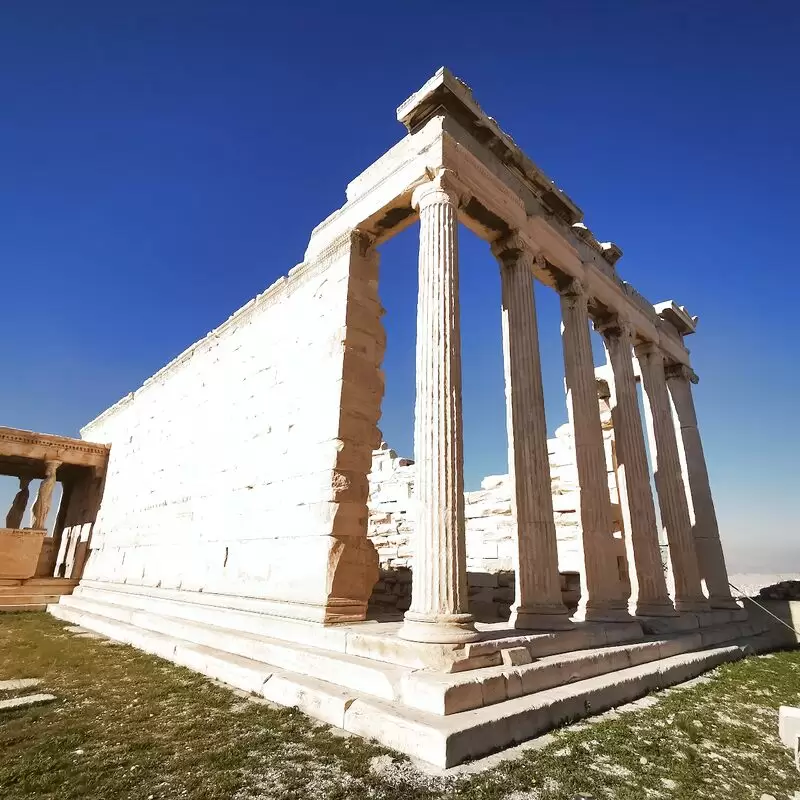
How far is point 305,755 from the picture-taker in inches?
145

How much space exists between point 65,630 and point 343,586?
24.6 feet

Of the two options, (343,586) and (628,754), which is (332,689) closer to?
(343,586)

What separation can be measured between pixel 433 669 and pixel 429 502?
1.63 meters

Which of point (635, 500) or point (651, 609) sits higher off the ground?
point (635, 500)

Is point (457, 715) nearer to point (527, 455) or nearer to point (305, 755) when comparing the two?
point (305, 755)

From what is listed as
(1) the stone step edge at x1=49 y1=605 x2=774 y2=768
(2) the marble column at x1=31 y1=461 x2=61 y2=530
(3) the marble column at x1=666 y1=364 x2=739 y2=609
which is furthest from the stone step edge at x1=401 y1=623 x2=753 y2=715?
(2) the marble column at x1=31 y1=461 x2=61 y2=530

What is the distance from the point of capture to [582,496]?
27.6 ft

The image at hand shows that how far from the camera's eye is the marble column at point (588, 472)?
26.1 ft

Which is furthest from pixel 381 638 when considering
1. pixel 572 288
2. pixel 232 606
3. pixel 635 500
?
→ pixel 572 288

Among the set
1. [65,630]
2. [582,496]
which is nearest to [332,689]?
[582,496]

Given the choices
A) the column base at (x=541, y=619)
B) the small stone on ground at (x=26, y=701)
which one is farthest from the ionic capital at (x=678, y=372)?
the small stone on ground at (x=26, y=701)

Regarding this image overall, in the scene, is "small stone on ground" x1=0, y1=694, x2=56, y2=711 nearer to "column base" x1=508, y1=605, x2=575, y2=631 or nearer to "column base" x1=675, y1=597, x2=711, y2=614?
"column base" x1=508, y1=605, x2=575, y2=631

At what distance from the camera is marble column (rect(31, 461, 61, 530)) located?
16.3 meters

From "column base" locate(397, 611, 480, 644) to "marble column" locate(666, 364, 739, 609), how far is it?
352 inches
